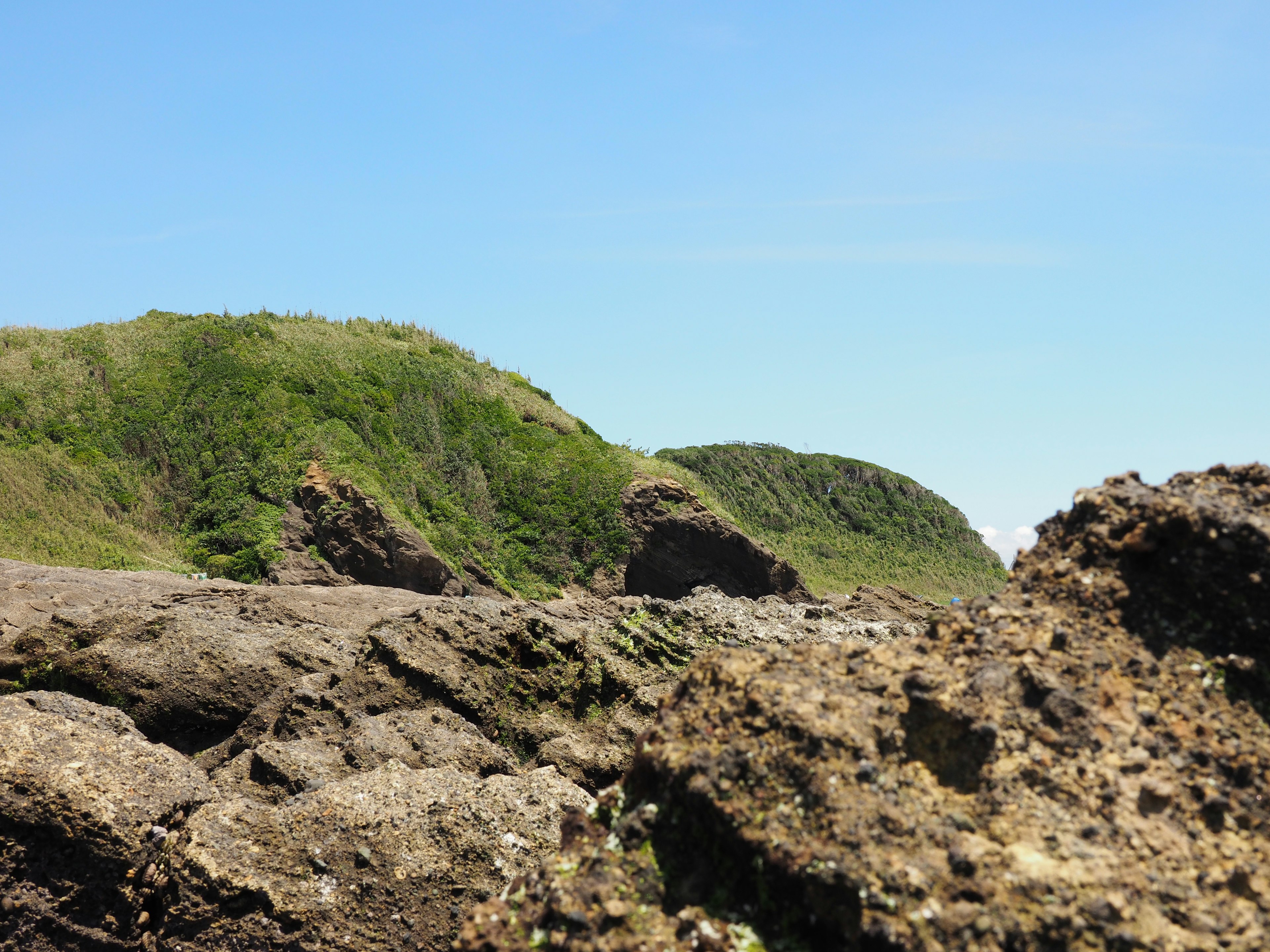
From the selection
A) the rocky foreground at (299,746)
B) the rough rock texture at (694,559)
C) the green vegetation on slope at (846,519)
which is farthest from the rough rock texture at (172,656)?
the green vegetation on slope at (846,519)

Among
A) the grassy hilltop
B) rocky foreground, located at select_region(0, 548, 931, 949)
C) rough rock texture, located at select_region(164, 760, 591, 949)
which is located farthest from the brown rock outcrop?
rough rock texture, located at select_region(164, 760, 591, 949)

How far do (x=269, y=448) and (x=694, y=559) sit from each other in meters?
11.6

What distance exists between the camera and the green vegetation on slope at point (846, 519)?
41594 mm

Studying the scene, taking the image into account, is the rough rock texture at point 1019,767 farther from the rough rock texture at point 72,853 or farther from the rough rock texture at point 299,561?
the rough rock texture at point 299,561

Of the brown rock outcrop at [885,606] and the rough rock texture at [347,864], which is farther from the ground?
the brown rock outcrop at [885,606]

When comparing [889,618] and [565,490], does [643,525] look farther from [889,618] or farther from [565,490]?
[889,618]

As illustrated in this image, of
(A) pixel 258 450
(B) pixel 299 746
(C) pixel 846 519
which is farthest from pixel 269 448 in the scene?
(C) pixel 846 519

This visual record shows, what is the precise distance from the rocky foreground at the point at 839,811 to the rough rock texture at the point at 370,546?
14.5 m

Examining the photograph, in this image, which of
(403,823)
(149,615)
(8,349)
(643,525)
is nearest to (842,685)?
(403,823)

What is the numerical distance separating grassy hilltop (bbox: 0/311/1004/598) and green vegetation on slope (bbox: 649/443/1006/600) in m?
4.72

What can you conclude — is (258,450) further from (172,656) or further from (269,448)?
(172,656)

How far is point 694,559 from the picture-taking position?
2727cm

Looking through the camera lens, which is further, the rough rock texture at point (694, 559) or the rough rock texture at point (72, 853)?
the rough rock texture at point (694, 559)

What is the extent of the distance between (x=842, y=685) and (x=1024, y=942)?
1.12 m
